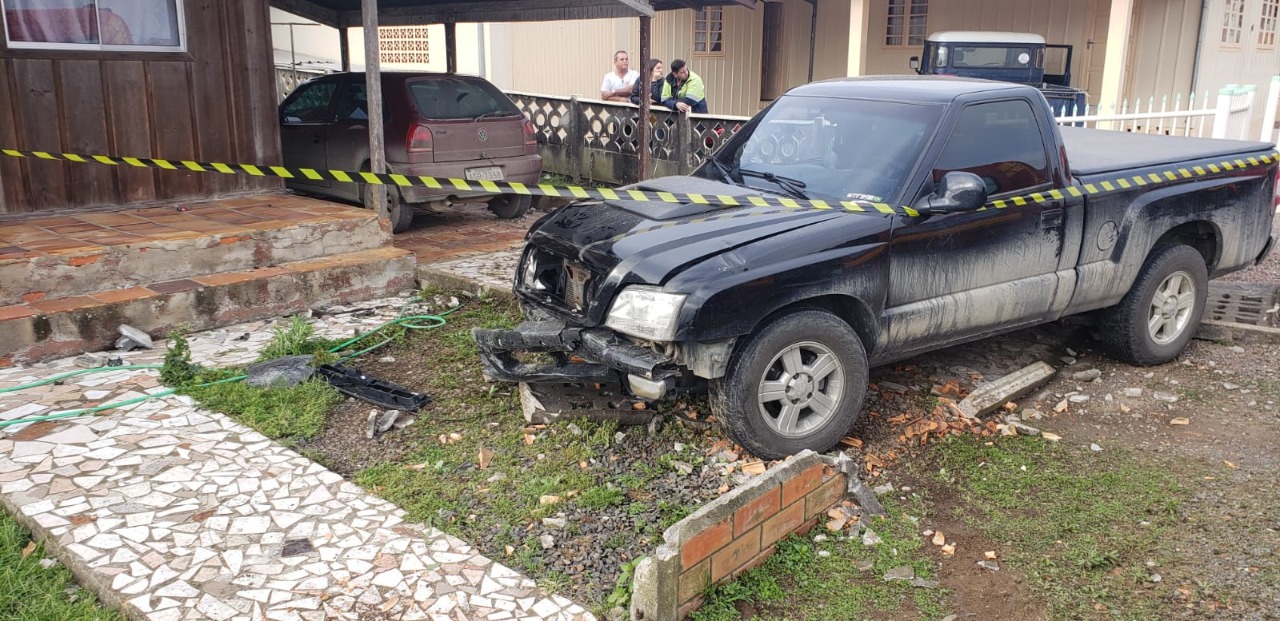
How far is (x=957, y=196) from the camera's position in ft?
15.7

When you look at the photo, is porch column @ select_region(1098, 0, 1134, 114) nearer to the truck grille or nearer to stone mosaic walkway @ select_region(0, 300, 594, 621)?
the truck grille

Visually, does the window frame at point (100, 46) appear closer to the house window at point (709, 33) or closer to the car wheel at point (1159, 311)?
the car wheel at point (1159, 311)

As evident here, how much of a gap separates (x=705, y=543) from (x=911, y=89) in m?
3.04

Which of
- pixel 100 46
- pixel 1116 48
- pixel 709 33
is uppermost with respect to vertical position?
pixel 709 33

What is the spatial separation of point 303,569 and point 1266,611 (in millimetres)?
3525

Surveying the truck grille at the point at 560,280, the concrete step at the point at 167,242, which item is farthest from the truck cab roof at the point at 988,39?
the truck grille at the point at 560,280

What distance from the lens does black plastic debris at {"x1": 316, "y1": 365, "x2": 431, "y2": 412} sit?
5.37 meters

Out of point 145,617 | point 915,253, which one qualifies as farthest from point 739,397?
point 145,617

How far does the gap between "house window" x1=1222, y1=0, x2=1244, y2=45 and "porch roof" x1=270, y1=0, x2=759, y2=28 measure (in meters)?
8.32

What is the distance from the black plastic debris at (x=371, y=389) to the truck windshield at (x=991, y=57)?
35.6 feet

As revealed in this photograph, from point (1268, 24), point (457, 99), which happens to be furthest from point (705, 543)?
point (1268, 24)

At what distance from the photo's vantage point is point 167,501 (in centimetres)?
425

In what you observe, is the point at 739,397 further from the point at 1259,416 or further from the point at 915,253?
the point at 1259,416

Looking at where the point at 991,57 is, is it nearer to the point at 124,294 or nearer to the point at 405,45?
the point at 124,294
